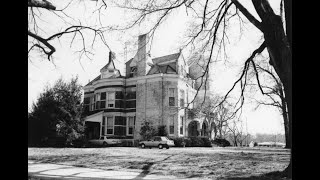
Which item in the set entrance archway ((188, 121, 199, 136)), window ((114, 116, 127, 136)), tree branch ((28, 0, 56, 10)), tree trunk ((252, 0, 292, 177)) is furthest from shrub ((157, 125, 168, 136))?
tree branch ((28, 0, 56, 10))

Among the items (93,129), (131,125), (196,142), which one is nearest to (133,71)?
(131,125)

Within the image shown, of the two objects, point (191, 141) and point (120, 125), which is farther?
point (120, 125)

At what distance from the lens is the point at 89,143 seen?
81.5ft

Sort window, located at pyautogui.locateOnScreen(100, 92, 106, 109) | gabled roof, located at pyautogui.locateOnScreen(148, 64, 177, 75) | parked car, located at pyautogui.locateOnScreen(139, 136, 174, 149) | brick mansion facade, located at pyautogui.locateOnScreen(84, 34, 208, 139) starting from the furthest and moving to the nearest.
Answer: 1. window, located at pyautogui.locateOnScreen(100, 92, 106, 109)
2. gabled roof, located at pyautogui.locateOnScreen(148, 64, 177, 75)
3. brick mansion facade, located at pyautogui.locateOnScreen(84, 34, 208, 139)
4. parked car, located at pyautogui.locateOnScreen(139, 136, 174, 149)

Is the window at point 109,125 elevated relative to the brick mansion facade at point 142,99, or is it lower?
lower

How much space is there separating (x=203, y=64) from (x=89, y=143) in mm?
17037

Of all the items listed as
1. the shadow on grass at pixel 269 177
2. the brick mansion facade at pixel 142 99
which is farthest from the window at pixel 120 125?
the shadow on grass at pixel 269 177

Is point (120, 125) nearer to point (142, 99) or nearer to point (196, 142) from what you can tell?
point (142, 99)

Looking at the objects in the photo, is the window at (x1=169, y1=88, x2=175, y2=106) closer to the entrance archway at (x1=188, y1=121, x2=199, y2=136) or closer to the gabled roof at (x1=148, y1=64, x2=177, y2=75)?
the gabled roof at (x1=148, y1=64, x2=177, y2=75)

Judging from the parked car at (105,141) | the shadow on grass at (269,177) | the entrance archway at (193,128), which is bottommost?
the parked car at (105,141)

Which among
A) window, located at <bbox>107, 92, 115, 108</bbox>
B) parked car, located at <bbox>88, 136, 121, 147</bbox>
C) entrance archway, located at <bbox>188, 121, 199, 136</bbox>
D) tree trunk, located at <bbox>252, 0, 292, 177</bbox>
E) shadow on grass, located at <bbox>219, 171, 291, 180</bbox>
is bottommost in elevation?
parked car, located at <bbox>88, 136, 121, 147</bbox>

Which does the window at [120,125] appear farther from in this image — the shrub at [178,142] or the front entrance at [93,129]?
the shrub at [178,142]
